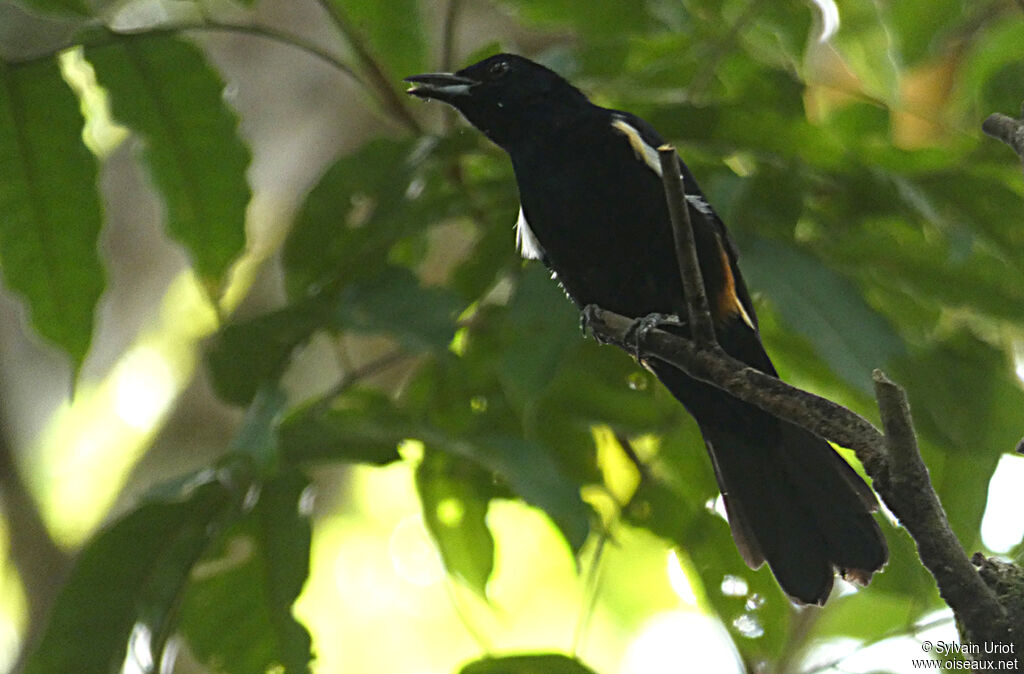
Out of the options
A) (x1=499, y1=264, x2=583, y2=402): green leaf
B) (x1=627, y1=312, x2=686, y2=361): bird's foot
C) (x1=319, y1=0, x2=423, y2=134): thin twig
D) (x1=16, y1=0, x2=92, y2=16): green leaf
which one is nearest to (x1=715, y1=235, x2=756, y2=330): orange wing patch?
(x1=627, y1=312, x2=686, y2=361): bird's foot

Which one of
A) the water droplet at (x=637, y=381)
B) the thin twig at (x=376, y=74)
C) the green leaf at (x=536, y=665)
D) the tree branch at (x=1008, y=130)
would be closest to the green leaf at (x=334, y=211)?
the thin twig at (x=376, y=74)

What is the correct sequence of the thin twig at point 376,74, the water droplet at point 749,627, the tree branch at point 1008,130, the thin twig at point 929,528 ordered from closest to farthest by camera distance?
the thin twig at point 929,528 < the tree branch at point 1008,130 < the water droplet at point 749,627 < the thin twig at point 376,74

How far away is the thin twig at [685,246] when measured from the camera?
1.40 metres

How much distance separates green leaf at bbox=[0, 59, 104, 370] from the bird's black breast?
2.89ft

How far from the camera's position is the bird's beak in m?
2.40

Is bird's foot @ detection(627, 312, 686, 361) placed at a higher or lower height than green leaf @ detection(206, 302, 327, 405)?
higher

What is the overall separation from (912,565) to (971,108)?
1.30m

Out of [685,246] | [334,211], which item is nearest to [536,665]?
[685,246]

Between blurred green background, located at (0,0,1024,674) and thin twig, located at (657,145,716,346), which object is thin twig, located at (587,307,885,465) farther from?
blurred green background, located at (0,0,1024,674)

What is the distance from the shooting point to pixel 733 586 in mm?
2418

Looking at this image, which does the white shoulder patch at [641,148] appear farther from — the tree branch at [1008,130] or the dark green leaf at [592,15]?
the tree branch at [1008,130]

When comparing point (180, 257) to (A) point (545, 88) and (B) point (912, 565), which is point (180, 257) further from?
(B) point (912, 565)

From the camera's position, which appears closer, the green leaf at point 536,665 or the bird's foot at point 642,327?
the bird's foot at point 642,327

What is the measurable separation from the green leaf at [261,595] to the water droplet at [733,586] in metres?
0.93
